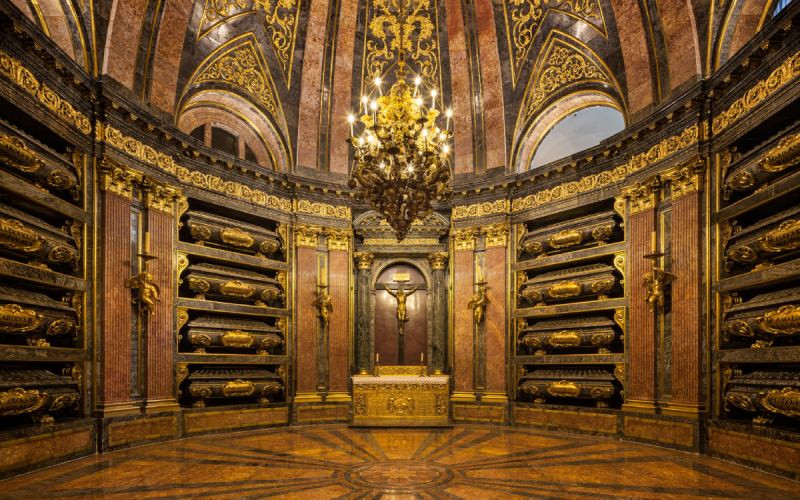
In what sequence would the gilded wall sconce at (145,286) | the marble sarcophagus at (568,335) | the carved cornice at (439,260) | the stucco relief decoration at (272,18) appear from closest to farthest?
the gilded wall sconce at (145,286)
the marble sarcophagus at (568,335)
the stucco relief decoration at (272,18)
the carved cornice at (439,260)

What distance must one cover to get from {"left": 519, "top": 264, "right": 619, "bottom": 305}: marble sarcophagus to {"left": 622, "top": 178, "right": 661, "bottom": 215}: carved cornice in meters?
1.62

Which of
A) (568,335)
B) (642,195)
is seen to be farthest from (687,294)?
(568,335)

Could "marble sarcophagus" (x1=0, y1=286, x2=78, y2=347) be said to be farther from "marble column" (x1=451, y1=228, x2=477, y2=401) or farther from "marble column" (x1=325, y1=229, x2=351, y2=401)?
"marble column" (x1=451, y1=228, x2=477, y2=401)

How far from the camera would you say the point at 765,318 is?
8.62m

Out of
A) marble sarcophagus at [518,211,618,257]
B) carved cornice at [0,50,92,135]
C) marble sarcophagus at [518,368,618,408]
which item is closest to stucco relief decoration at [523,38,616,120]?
marble sarcophagus at [518,211,618,257]

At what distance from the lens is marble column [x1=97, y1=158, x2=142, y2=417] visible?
10.1 metres

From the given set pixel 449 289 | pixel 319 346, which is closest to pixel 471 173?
pixel 449 289

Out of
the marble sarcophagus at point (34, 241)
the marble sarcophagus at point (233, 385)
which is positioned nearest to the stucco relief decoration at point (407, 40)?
the marble sarcophagus at point (233, 385)

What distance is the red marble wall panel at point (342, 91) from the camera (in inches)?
611

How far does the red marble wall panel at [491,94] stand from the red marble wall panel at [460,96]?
0.46m

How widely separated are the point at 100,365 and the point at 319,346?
5.78 metres

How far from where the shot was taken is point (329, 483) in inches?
300

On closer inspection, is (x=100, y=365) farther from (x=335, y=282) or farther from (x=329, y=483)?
(x=335, y=282)

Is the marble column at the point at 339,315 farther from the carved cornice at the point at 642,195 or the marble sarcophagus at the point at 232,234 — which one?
the carved cornice at the point at 642,195
